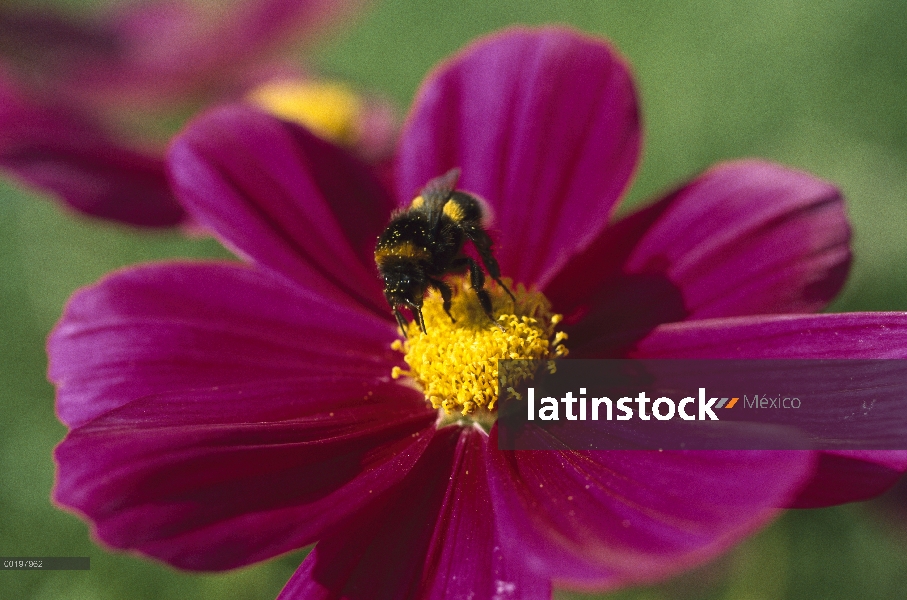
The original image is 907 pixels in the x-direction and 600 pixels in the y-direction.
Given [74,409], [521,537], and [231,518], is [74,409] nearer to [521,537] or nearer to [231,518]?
[231,518]

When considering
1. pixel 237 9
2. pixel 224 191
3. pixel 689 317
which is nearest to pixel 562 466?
pixel 689 317

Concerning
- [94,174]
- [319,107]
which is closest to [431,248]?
[94,174]

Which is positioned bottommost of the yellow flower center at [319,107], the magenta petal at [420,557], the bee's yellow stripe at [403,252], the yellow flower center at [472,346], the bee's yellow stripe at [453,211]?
the magenta petal at [420,557]

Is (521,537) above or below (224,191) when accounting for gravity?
below

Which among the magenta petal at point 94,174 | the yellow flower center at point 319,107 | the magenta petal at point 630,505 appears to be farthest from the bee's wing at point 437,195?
the yellow flower center at point 319,107

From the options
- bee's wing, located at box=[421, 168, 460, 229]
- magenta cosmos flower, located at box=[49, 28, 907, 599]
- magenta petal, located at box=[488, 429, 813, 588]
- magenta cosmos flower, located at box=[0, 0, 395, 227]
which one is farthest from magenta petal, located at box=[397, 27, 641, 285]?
magenta cosmos flower, located at box=[0, 0, 395, 227]

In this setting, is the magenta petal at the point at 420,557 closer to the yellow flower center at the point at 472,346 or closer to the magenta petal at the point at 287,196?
the yellow flower center at the point at 472,346
